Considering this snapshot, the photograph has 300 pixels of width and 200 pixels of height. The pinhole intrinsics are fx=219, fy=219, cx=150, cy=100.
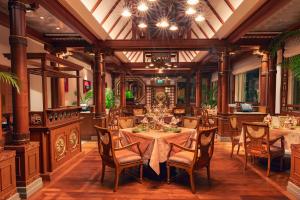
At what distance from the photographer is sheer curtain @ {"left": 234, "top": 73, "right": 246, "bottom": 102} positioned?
416 inches

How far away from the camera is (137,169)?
13.5 feet

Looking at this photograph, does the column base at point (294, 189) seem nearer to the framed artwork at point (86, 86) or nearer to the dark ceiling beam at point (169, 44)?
the dark ceiling beam at point (169, 44)

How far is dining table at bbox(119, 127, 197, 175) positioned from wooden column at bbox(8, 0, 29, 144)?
164 cm

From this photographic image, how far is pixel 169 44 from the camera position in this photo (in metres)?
6.74

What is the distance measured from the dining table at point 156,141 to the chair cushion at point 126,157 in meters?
0.19

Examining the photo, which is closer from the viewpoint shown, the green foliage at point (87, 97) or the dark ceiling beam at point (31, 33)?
the dark ceiling beam at point (31, 33)

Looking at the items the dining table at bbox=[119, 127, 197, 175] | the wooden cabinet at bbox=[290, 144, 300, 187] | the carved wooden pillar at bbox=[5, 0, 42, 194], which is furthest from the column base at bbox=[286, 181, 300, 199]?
the carved wooden pillar at bbox=[5, 0, 42, 194]

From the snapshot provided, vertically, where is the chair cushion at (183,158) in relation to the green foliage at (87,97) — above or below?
below

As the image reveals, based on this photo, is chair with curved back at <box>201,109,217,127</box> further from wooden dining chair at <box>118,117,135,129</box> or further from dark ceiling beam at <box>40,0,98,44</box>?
dark ceiling beam at <box>40,0,98,44</box>

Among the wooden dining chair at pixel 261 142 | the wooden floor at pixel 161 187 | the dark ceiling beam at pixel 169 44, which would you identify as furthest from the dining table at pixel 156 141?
the dark ceiling beam at pixel 169 44

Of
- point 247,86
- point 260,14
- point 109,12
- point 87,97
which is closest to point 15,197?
point 109,12

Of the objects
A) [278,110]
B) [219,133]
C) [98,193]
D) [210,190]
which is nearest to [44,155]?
[98,193]

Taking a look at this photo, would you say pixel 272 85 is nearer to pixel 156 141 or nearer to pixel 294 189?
pixel 294 189

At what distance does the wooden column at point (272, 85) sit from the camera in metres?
6.67
